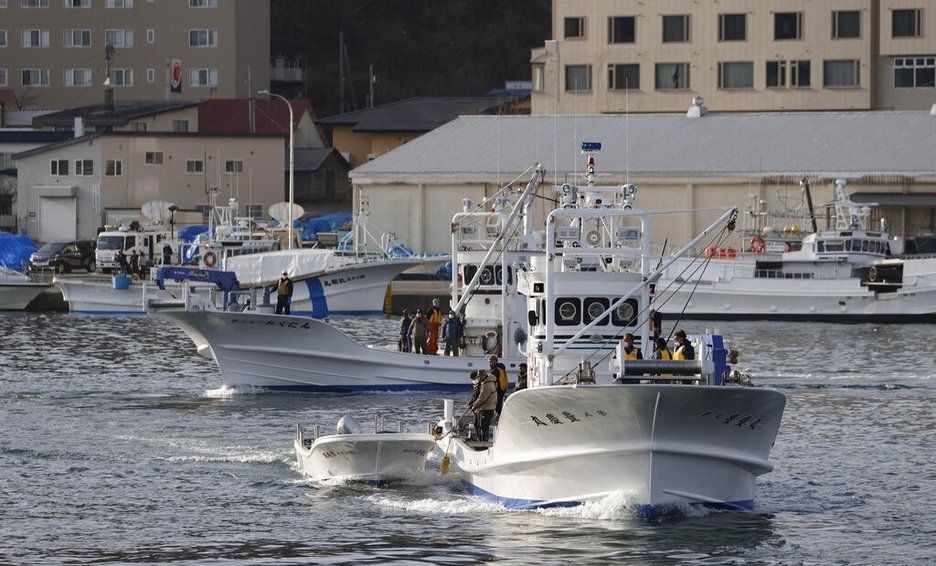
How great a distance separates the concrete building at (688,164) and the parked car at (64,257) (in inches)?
504

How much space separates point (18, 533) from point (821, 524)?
11952 mm

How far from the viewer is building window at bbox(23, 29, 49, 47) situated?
131m

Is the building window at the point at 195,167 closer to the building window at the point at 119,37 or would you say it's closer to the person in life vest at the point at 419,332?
the building window at the point at 119,37

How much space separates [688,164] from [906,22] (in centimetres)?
1832

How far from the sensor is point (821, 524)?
29.3m

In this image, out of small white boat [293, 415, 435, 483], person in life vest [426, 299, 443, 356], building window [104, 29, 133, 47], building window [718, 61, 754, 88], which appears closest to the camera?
small white boat [293, 415, 435, 483]

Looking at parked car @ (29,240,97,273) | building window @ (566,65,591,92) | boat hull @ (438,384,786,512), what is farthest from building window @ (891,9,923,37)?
boat hull @ (438,384,786,512)

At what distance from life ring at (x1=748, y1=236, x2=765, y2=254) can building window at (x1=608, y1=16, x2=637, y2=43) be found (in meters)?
28.0

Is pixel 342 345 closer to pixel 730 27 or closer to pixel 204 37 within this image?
pixel 730 27

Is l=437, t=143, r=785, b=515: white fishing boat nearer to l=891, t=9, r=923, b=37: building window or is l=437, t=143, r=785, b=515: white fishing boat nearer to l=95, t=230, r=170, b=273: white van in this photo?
l=95, t=230, r=170, b=273: white van

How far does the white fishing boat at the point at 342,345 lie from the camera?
153 ft

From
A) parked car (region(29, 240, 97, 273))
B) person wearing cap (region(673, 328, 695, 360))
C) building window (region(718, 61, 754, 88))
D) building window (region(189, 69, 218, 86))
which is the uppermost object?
building window (region(189, 69, 218, 86))

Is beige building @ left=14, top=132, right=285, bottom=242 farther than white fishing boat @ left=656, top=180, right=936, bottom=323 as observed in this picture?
Yes

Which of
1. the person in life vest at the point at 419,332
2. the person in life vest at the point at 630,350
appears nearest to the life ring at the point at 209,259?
the person in life vest at the point at 419,332
